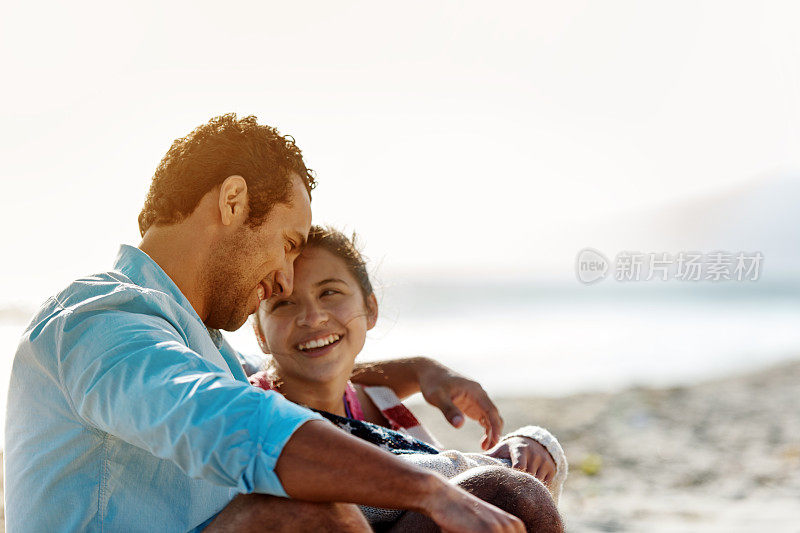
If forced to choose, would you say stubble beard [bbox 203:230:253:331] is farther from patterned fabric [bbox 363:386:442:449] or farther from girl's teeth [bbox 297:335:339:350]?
patterned fabric [bbox 363:386:442:449]

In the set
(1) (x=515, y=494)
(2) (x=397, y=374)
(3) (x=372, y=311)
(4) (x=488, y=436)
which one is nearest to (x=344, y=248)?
(3) (x=372, y=311)

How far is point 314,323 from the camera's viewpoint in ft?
8.42

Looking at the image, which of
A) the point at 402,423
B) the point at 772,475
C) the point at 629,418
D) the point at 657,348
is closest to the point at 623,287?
the point at 657,348

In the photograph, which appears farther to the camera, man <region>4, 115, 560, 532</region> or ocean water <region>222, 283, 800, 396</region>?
ocean water <region>222, 283, 800, 396</region>

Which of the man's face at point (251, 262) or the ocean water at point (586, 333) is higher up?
the ocean water at point (586, 333)

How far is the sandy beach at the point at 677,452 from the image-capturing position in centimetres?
466

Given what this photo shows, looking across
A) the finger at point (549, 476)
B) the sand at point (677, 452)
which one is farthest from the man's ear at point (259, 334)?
the sand at point (677, 452)

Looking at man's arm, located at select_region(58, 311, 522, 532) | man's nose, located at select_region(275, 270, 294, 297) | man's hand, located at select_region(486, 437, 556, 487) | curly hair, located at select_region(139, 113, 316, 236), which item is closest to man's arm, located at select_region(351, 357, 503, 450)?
man's hand, located at select_region(486, 437, 556, 487)

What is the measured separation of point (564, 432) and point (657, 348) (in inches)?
243

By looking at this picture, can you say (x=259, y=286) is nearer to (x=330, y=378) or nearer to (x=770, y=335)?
(x=330, y=378)

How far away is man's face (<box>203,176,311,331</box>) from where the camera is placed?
2.13 m

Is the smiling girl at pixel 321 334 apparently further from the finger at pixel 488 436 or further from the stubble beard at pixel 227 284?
the stubble beard at pixel 227 284

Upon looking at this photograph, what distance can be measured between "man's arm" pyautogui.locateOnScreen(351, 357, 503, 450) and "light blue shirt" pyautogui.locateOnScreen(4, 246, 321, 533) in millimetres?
1147

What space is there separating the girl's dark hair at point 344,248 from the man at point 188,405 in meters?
0.39
